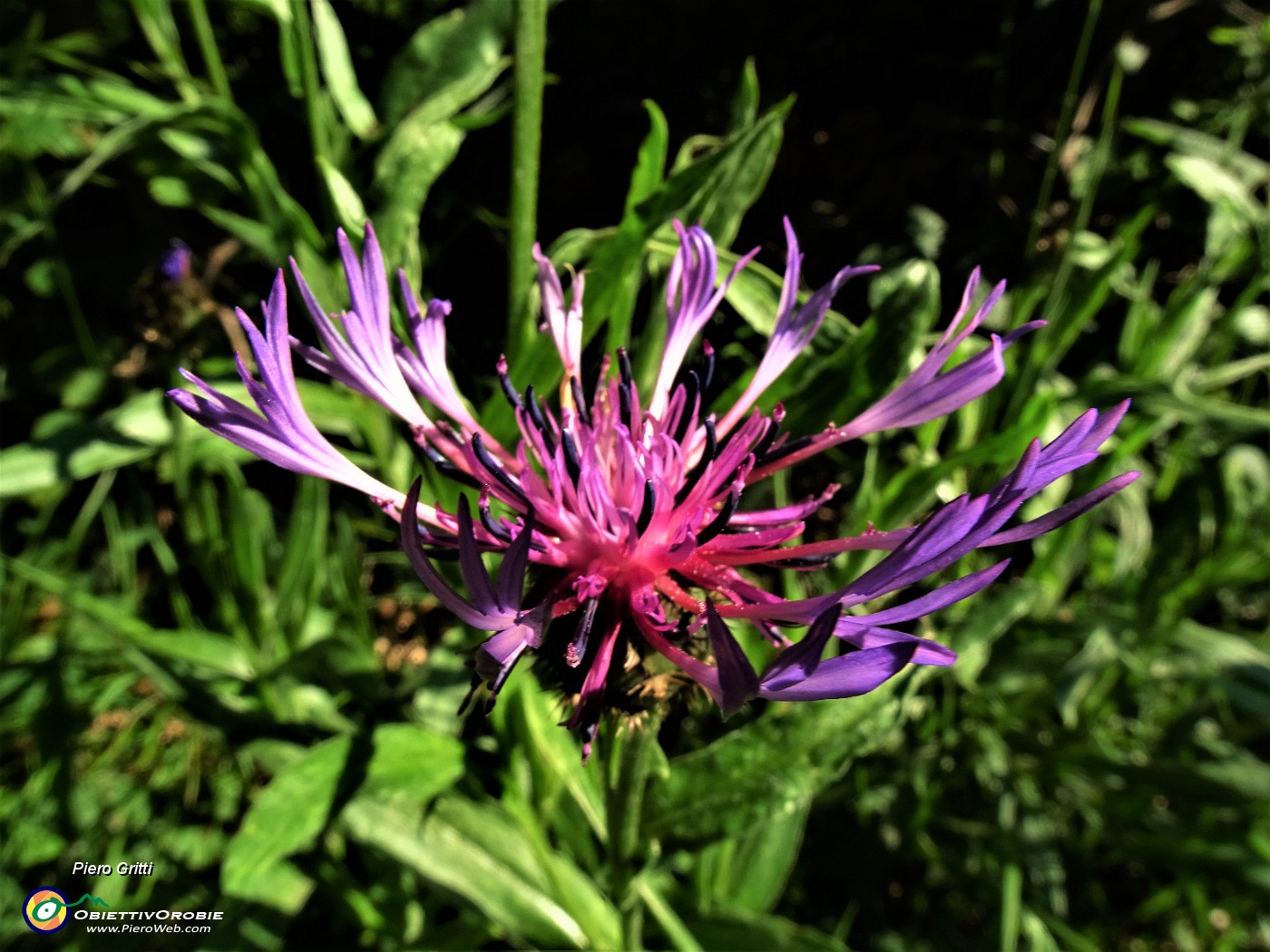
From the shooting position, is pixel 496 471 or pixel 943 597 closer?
pixel 943 597

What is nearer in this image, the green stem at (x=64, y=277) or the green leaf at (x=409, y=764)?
the green leaf at (x=409, y=764)

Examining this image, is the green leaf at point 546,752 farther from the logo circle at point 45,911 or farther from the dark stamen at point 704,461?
the logo circle at point 45,911

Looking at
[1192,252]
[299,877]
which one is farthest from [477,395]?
[1192,252]

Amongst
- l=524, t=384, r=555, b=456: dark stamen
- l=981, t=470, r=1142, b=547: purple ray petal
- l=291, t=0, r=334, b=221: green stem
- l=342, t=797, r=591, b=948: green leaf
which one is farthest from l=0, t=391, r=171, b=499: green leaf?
l=981, t=470, r=1142, b=547: purple ray petal

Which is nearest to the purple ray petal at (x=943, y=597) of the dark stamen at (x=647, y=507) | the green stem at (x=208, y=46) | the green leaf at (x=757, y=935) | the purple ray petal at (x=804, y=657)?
the purple ray petal at (x=804, y=657)

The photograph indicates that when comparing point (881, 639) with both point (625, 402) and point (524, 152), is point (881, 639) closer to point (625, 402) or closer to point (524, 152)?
point (625, 402)

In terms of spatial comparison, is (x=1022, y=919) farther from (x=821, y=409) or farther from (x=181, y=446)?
(x=181, y=446)

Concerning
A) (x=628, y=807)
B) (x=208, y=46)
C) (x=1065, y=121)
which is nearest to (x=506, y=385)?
(x=628, y=807)

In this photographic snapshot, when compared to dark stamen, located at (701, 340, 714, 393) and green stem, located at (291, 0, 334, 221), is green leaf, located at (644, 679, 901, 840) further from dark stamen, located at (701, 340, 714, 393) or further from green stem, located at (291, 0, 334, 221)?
green stem, located at (291, 0, 334, 221)
